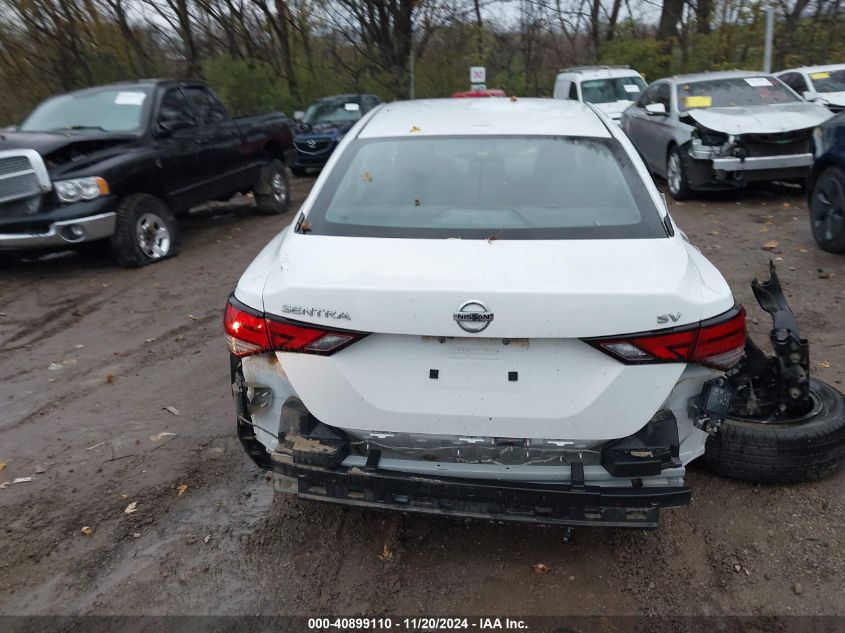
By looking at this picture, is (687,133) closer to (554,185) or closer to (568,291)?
(554,185)

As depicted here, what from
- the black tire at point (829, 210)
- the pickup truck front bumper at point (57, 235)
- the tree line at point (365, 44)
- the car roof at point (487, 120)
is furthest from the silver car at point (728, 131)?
the tree line at point (365, 44)

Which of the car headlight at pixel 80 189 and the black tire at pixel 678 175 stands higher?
the car headlight at pixel 80 189

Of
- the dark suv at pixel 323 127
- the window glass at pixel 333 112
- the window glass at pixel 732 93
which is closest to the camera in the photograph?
the window glass at pixel 732 93

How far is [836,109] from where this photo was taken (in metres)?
10.9

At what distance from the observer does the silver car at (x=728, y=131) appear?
9070mm

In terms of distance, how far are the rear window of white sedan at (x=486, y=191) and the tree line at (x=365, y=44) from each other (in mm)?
17368

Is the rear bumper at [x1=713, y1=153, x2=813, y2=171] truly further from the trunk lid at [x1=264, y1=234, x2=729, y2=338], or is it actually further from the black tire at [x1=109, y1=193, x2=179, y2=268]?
the trunk lid at [x1=264, y1=234, x2=729, y2=338]

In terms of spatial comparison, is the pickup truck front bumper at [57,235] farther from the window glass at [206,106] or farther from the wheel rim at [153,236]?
the window glass at [206,106]

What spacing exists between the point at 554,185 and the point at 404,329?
122 cm

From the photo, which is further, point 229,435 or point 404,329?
point 229,435

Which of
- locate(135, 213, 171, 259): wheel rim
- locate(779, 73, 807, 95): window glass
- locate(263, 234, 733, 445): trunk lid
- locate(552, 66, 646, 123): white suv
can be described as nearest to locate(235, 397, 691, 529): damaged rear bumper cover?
locate(263, 234, 733, 445): trunk lid

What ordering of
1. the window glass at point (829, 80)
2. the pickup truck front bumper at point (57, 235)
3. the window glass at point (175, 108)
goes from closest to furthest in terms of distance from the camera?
the pickup truck front bumper at point (57, 235), the window glass at point (175, 108), the window glass at point (829, 80)

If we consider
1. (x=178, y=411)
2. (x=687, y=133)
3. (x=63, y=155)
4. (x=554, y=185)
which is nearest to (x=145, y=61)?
(x=63, y=155)

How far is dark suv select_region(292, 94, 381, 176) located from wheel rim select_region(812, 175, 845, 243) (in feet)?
30.7
